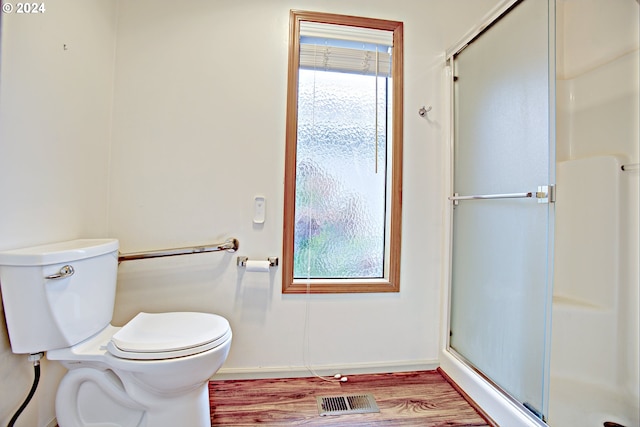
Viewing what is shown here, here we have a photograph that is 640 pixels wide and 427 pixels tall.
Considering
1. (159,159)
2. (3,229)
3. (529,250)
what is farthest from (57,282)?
(529,250)

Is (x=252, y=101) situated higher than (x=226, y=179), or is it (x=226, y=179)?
(x=252, y=101)

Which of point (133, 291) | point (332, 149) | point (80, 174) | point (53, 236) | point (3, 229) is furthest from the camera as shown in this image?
point (332, 149)

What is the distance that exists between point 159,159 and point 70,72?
1.52 ft

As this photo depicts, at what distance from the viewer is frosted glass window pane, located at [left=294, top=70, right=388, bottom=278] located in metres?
1.55

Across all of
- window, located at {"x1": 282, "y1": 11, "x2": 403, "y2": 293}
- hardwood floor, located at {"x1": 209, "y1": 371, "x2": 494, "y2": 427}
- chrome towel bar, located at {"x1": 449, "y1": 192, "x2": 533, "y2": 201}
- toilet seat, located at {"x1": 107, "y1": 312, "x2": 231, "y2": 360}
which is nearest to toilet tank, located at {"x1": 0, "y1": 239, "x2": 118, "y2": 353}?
toilet seat, located at {"x1": 107, "y1": 312, "x2": 231, "y2": 360}

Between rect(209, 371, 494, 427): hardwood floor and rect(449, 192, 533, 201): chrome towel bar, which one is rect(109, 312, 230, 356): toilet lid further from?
rect(449, 192, 533, 201): chrome towel bar

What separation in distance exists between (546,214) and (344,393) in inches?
47.5

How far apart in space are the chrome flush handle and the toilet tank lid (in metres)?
0.03

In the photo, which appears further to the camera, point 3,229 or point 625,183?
point 625,183

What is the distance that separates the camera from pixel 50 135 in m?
1.05

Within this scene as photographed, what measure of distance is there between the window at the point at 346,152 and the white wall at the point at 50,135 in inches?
36.4

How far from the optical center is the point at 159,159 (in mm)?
1423

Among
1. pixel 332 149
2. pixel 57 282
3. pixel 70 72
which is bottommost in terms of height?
pixel 57 282

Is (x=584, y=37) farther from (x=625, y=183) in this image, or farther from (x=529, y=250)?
(x=529, y=250)
